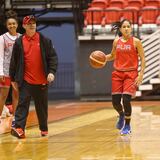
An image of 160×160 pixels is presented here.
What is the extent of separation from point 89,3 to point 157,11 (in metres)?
3.20

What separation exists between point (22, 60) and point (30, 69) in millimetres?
180

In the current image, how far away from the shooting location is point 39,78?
899 cm

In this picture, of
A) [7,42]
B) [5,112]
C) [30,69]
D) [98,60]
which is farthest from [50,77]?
[5,112]

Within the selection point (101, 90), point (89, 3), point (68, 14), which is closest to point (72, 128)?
point (101, 90)

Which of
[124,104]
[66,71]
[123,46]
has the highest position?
[123,46]

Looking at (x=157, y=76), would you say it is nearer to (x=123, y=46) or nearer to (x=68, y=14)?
(x=68, y=14)

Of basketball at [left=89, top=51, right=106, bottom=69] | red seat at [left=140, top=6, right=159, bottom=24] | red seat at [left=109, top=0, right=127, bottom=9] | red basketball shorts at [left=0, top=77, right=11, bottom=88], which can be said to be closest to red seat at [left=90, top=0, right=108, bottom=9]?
red seat at [left=109, top=0, right=127, bottom=9]

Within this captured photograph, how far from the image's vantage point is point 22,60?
8961 mm

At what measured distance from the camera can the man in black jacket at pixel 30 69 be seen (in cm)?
898

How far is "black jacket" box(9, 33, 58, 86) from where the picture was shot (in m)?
8.95

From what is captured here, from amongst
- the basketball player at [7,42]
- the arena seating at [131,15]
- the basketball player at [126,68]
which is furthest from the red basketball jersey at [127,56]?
the arena seating at [131,15]

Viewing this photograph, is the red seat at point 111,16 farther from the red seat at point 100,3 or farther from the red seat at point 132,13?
the red seat at point 100,3

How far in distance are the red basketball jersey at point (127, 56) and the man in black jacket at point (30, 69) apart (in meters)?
1.07

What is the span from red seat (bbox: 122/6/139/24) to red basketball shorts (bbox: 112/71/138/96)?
1016cm
